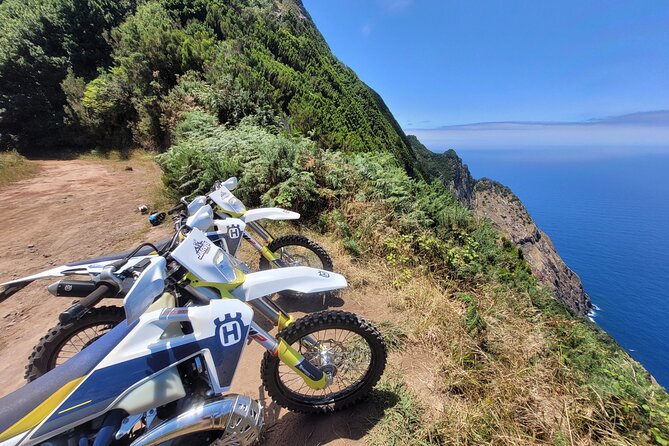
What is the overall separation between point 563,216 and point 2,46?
234745mm

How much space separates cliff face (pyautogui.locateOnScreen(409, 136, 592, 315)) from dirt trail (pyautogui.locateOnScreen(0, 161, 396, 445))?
139 ft

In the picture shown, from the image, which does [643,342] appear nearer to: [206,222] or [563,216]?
[206,222]

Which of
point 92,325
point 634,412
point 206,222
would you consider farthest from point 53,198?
point 634,412

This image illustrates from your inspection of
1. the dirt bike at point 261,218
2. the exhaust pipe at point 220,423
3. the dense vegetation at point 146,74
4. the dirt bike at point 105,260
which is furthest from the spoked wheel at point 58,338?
the dense vegetation at point 146,74

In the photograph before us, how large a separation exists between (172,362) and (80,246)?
550 centimetres

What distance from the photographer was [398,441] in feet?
7.51

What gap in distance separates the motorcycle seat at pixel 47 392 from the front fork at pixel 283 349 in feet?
2.50

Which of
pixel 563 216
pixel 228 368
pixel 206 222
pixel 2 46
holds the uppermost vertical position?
pixel 2 46

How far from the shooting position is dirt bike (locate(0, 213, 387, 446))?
147cm

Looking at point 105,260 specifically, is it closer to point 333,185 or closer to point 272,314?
point 272,314

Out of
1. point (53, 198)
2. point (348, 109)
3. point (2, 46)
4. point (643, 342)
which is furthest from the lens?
point (643, 342)

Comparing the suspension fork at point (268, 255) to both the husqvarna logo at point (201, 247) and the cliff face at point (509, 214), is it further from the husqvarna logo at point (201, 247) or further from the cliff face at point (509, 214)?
the cliff face at point (509, 214)

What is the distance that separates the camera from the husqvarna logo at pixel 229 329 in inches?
68.8

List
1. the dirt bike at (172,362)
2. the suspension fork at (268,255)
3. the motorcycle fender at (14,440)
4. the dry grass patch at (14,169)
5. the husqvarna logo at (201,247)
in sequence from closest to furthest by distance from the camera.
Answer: the motorcycle fender at (14,440) < the dirt bike at (172,362) < the husqvarna logo at (201,247) < the suspension fork at (268,255) < the dry grass patch at (14,169)
